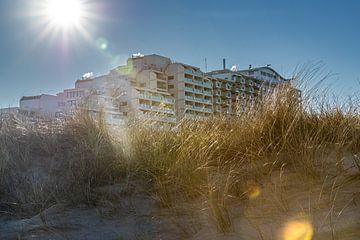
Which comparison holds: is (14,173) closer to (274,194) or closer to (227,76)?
(274,194)

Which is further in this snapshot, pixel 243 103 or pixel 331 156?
pixel 243 103

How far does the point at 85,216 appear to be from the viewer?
3996mm

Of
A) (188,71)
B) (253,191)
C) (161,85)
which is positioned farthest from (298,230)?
(188,71)

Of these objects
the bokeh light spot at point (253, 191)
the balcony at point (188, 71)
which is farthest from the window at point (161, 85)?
the bokeh light spot at point (253, 191)

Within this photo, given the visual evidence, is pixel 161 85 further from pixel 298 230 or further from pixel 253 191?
pixel 298 230

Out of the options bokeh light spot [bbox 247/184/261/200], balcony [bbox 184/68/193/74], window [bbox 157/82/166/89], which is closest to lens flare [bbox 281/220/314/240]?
bokeh light spot [bbox 247/184/261/200]

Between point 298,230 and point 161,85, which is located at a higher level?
point 161,85

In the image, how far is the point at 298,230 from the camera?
2748 millimetres

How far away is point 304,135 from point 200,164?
1105mm

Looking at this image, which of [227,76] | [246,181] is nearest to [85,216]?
[246,181]

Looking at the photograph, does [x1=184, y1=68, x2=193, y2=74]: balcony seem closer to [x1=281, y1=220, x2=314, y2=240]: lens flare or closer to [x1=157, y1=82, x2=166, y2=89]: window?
[x1=157, y1=82, x2=166, y2=89]: window

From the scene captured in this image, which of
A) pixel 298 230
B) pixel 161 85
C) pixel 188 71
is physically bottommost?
pixel 298 230

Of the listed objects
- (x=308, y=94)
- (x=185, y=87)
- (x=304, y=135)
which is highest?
(x=185, y=87)

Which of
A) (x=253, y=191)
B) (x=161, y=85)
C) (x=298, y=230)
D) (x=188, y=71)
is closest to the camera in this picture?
(x=298, y=230)
